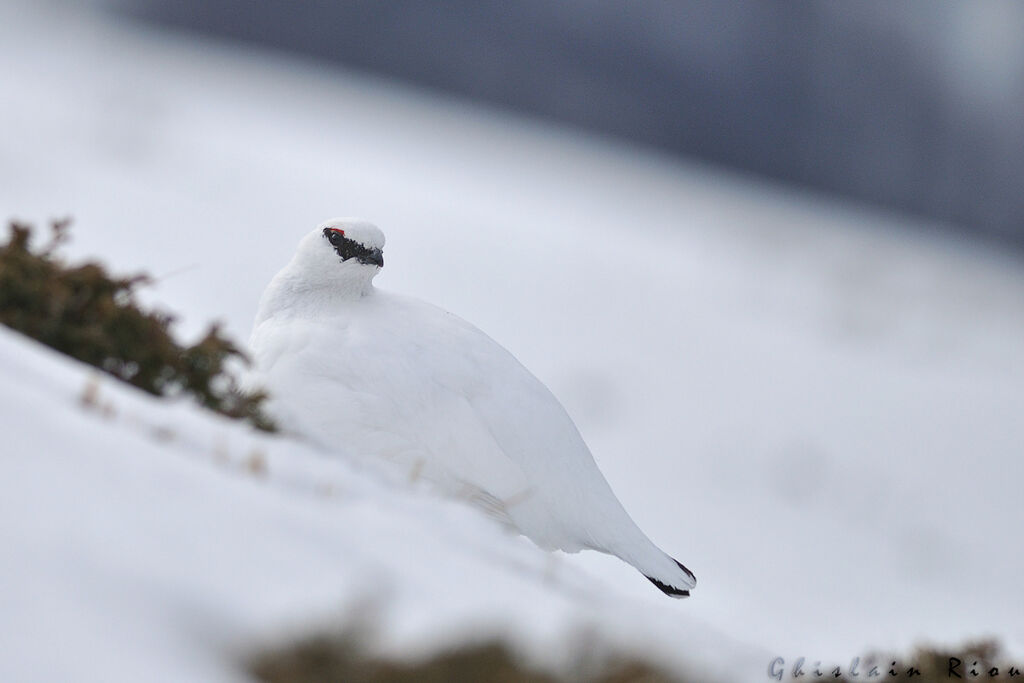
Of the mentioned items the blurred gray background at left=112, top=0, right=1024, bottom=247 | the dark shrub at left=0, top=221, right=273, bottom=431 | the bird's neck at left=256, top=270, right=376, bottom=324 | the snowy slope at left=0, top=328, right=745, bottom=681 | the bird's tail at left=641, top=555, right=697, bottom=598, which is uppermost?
the blurred gray background at left=112, top=0, right=1024, bottom=247

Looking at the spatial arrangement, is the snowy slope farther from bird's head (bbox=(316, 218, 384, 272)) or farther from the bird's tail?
bird's head (bbox=(316, 218, 384, 272))

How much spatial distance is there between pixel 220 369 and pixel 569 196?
4004 centimetres

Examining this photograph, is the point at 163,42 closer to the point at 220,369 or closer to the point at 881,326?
the point at 881,326

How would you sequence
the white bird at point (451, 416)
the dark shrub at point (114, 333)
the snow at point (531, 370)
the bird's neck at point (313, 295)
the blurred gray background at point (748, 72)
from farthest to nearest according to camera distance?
the blurred gray background at point (748, 72)
the bird's neck at point (313, 295)
the white bird at point (451, 416)
the dark shrub at point (114, 333)
the snow at point (531, 370)

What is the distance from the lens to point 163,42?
59094mm

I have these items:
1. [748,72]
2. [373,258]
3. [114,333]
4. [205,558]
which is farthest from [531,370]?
[748,72]

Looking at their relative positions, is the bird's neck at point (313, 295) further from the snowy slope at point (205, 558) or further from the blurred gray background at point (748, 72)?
the blurred gray background at point (748, 72)

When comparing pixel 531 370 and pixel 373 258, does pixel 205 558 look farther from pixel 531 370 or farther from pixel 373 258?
pixel 531 370

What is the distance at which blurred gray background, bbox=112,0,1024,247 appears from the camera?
71.6 metres

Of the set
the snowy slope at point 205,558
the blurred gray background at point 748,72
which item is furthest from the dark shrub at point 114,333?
the blurred gray background at point 748,72

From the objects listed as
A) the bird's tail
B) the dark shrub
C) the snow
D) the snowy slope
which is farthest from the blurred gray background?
the snowy slope

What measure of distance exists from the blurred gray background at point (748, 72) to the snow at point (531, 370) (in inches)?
410

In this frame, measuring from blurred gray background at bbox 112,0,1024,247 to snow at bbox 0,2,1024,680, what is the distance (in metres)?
10.4

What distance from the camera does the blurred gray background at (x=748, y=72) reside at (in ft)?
235
